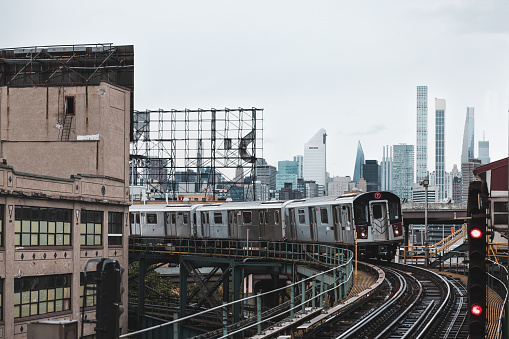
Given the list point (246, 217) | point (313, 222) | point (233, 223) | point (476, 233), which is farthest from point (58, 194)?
point (476, 233)

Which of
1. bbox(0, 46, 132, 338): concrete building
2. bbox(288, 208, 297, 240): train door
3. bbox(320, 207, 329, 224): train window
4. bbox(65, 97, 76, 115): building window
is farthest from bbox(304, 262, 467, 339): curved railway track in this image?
bbox(65, 97, 76, 115): building window

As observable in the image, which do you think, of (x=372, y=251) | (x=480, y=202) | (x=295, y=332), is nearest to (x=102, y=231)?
(x=372, y=251)

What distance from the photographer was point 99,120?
38.7 meters

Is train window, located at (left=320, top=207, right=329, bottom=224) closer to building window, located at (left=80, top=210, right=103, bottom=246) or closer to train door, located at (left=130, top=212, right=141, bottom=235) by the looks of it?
building window, located at (left=80, top=210, right=103, bottom=246)

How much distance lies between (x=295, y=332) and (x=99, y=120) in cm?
2382

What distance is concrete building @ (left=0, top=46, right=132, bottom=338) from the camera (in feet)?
92.6

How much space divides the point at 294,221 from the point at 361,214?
22.6 feet

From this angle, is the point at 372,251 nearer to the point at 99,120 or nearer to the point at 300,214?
the point at 300,214

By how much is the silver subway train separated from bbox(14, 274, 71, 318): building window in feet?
44.1

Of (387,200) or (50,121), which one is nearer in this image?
(387,200)

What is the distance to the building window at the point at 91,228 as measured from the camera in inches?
1326

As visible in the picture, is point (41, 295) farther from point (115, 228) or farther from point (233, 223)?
point (233, 223)

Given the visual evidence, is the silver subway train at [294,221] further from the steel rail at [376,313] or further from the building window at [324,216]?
the steel rail at [376,313]

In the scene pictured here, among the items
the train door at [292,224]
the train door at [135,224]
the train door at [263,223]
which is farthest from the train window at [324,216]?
the train door at [135,224]
